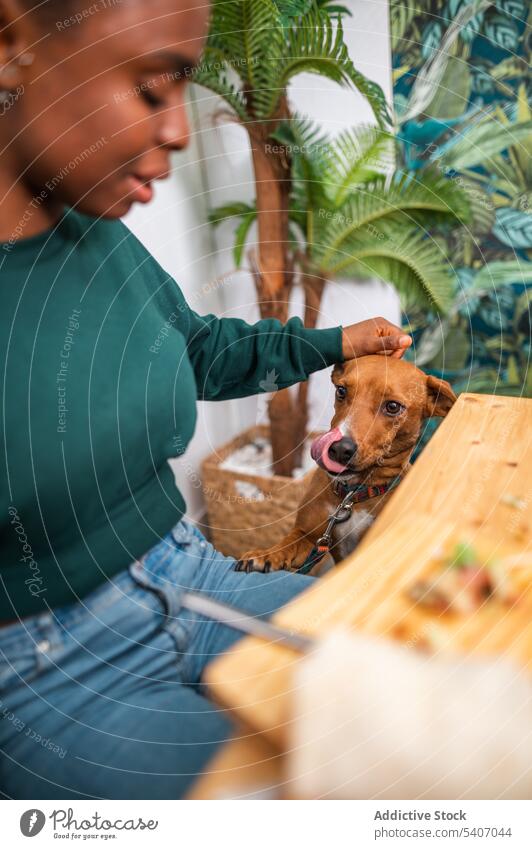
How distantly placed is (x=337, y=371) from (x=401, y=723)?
276 millimetres

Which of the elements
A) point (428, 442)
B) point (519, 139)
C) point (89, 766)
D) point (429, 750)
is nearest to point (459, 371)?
point (428, 442)

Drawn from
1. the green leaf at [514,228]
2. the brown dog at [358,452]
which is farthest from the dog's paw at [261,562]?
the green leaf at [514,228]

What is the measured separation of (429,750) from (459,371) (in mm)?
306

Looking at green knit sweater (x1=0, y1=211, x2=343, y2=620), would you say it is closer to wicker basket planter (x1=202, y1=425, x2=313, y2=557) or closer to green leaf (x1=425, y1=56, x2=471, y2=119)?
wicker basket planter (x1=202, y1=425, x2=313, y2=557)

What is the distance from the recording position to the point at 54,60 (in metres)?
0.29

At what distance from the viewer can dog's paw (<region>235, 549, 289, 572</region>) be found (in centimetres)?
47

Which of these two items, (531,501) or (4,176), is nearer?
(4,176)

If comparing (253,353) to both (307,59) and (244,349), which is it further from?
(307,59)

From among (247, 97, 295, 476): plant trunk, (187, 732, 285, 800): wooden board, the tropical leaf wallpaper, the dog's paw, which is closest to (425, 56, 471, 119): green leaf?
the tropical leaf wallpaper

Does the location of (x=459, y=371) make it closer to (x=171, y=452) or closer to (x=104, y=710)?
(x=171, y=452)

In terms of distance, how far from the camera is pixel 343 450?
1.57 ft

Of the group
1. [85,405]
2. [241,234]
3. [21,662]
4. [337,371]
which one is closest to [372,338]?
[337,371]

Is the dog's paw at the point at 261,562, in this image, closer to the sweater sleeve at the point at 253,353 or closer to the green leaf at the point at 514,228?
the sweater sleeve at the point at 253,353

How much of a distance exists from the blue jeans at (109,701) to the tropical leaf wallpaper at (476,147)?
33 cm
